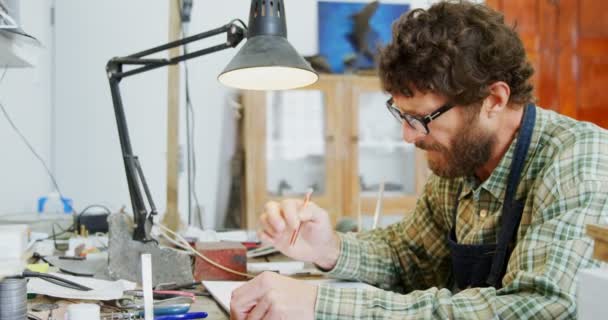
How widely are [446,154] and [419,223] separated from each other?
0.90 feet

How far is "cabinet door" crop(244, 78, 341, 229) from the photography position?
3027mm

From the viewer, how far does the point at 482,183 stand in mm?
1178

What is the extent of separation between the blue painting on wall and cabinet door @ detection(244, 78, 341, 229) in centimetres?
23

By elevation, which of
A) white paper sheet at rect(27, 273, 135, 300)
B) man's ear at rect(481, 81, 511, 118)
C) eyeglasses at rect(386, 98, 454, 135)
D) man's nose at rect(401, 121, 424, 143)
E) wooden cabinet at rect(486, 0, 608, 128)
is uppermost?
wooden cabinet at rect(486, 0, 608, 128)

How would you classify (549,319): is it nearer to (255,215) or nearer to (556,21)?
(255,215)

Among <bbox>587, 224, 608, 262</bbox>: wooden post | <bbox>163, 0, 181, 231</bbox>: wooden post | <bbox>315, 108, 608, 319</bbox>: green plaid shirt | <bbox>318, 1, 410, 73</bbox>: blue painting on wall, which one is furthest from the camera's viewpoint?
<bbox>318, 1, 410, 73</bbox>: blue painting on wall

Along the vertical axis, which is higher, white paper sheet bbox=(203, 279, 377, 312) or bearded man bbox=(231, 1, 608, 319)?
bearded man bbox=(231, 1, 608, 319)

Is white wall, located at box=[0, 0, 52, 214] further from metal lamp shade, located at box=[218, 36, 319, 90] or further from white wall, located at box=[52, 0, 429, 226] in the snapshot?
metal lamp shade, located at box=[218, 36, 319, 90]

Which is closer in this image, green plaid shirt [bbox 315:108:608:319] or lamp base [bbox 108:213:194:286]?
green plaid shirt [bbox 315:108:608:319]

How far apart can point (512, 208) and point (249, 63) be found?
0.56m

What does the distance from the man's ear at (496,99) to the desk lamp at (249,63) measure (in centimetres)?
36

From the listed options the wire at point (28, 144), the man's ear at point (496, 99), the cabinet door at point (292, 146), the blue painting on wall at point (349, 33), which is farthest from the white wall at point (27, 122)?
the blue painting on wall at point (349, 33)

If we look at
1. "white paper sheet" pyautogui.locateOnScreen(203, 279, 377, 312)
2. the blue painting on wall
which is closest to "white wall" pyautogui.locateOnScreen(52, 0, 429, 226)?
the blue painting on wall

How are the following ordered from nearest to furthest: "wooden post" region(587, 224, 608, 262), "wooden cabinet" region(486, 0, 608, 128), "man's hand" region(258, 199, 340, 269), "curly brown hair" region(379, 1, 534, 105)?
"wooden post" region(587, 224, 608, 262) < "man's hand" region(258, 199, 340, 269) < "curly brown hair" region(379, 1, 534, 105) < "wooden cabinet" region(486, 0, 608, 128)
